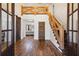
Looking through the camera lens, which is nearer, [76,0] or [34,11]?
[76,0]

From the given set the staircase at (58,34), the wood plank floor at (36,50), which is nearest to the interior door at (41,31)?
the wood plank floor at (36,50)

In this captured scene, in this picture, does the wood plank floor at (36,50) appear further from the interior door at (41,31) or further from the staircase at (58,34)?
the interior door at (41,31)

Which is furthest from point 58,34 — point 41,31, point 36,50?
point 41,31

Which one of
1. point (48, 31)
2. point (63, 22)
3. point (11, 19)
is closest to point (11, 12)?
point (11, 19)

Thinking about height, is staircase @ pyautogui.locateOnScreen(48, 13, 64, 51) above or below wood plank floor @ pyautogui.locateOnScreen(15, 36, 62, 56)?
above

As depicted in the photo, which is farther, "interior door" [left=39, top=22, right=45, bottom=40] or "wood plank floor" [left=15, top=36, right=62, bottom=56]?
"interior door" [left=39, top=22, right=45, bottom=40]

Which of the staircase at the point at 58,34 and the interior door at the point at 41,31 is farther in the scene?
the interior door at the point at 41,31

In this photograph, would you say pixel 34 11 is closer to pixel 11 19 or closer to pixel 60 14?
pixel 60 14

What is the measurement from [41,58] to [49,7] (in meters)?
6.74

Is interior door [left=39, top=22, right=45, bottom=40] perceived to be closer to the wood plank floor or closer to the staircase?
the wood plank floor

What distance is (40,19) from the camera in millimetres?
9156

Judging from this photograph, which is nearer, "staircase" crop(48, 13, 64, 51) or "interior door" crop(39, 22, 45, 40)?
"staircase" crop(48, 13, 64, 51)

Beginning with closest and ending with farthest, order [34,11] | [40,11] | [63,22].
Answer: [63,22]
[34,11]
[40,11]

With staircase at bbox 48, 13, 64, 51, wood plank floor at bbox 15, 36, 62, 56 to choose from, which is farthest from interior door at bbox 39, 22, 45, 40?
staircase at bbox 48, 13, 64, 51
